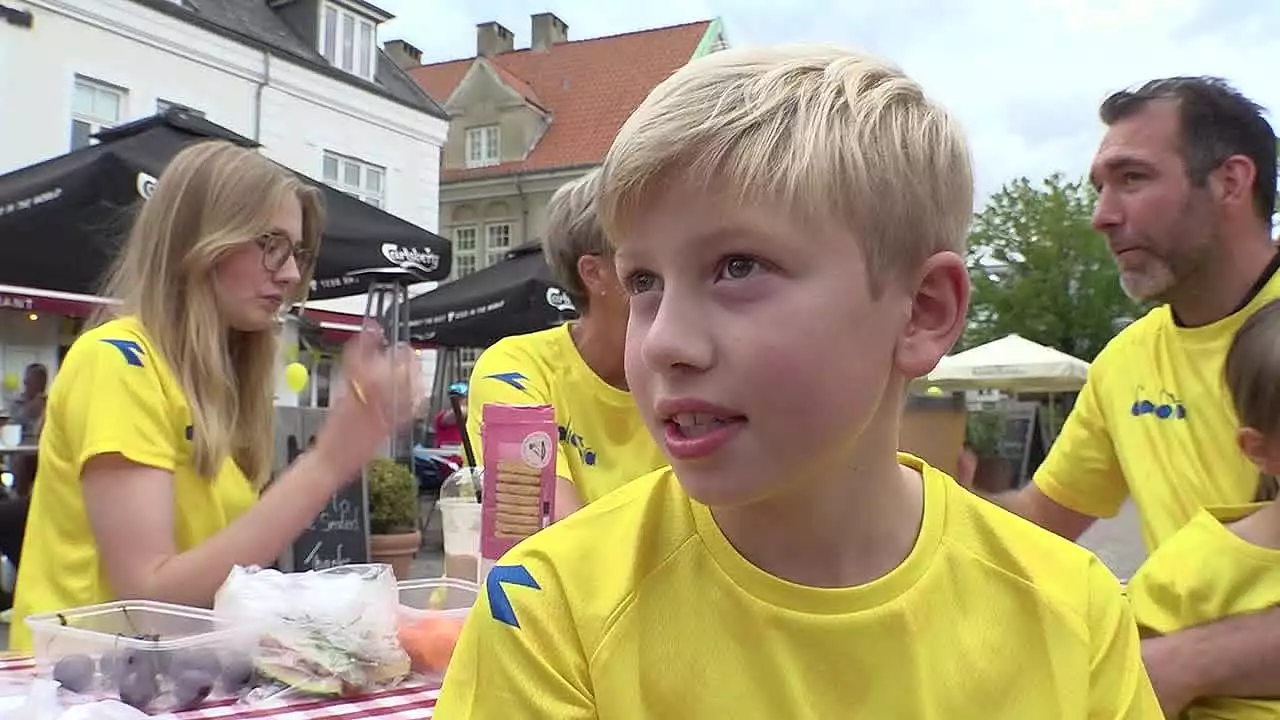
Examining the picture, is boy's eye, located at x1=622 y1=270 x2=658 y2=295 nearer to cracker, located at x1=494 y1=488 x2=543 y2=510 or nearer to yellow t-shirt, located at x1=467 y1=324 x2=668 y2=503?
cracker, located at x1=494 y1=488 x2=543 y2=510

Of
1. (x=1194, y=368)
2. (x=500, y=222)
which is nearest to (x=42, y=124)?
(x=1194, y=368)

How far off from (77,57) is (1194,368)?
14.4 meters

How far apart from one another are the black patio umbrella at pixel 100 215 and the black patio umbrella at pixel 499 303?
2017mm

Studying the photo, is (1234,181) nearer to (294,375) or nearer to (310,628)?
(310,628)

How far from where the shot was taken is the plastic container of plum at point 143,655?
1.54 meters

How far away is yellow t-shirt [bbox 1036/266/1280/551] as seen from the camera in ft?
8.23

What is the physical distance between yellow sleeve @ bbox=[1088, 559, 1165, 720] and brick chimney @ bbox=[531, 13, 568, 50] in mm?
31889

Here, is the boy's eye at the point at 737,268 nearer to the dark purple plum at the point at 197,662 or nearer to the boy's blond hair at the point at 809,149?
the boy's blond hair at the point at 809,149

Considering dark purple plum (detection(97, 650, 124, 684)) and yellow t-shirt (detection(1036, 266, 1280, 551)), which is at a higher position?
yellow t-shirt (detection(1036, 266, 1280, 551))

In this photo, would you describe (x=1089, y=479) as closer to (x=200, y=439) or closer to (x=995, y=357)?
(x=200, y=439)

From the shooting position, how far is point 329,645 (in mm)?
1685

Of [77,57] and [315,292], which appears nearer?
[315,292]

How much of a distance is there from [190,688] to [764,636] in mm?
965

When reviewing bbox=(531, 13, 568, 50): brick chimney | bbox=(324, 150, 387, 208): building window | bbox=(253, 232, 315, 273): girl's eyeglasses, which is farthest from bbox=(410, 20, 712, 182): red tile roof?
bbox=(253, 232, 315, 273): girl's eyeglasses
